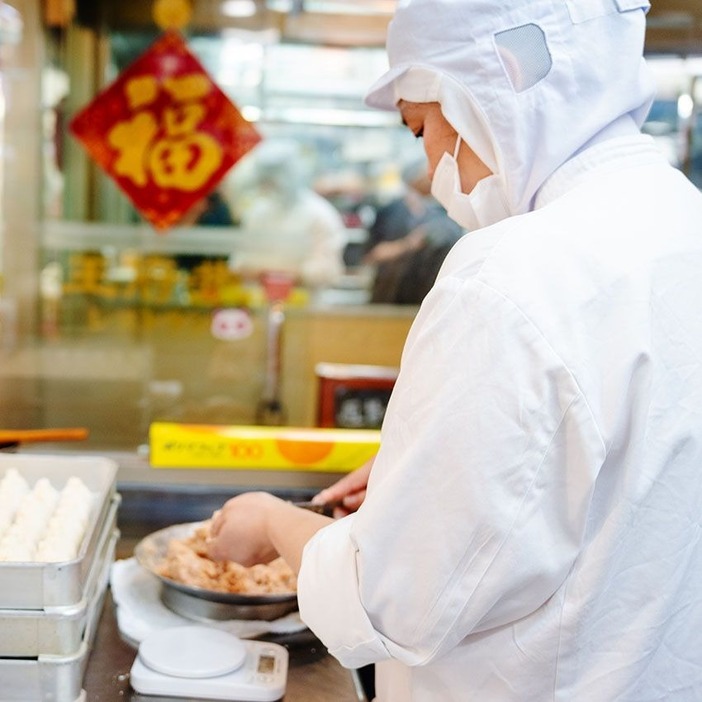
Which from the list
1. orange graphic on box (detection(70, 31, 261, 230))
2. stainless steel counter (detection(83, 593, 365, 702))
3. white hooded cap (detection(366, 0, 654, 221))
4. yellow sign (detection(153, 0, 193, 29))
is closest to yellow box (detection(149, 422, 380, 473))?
stainless steel counter (detection(83, 593, 365, 702))

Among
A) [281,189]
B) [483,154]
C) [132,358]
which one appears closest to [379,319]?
[281,189]

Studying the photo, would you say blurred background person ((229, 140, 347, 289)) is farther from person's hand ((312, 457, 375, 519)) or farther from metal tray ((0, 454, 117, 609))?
metal tray ((0, 454, 117, 609))

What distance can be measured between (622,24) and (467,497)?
596 millimetres

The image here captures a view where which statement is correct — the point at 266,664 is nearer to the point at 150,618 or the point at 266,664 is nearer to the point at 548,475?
the point at 150,618

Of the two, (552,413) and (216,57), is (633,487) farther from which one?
(216,57)

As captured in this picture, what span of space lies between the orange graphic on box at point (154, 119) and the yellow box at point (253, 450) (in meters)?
2.97

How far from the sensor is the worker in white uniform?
0.96 m

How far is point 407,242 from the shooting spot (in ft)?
16.5

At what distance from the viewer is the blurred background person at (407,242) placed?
16.4ft

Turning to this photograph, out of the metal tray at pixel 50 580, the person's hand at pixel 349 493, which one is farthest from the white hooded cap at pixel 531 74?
Result: the metal tray at pixel 50 580

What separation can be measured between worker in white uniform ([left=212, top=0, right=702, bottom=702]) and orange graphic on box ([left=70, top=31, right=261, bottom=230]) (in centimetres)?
373

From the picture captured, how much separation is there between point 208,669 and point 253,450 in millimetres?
A: 709

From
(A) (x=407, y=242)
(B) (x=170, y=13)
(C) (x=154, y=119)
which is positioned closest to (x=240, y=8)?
(B) (x=170, y=13)

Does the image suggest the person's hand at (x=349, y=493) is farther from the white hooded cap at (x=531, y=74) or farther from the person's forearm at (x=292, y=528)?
the white hooded cap at (x=531, y=74)
